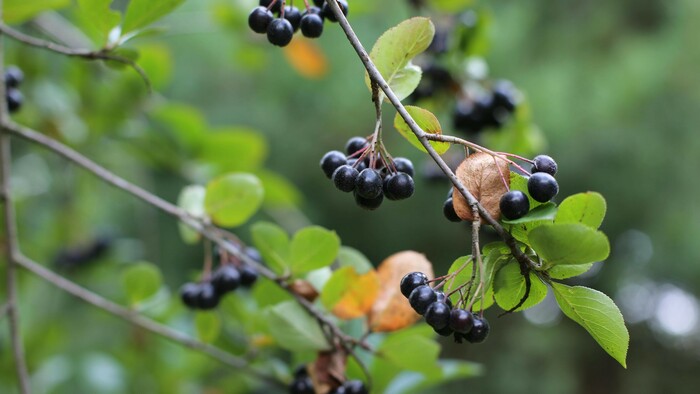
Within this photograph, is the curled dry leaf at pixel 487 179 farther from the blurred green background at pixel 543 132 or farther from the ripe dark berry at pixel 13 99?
the blurred green background at pixel 543 132

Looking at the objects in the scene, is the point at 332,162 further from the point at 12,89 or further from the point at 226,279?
the point at 12,89

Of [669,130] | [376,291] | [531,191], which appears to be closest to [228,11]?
[376,291]

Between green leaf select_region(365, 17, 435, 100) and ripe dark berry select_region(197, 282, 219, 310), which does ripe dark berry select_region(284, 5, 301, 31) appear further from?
ripe dark berry select_region(197, 282, 219, 310)

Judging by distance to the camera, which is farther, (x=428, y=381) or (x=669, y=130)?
(x=669, y=130)

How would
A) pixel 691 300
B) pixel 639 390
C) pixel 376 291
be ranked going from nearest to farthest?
pixel 376 291
pixel 691 300
pixel 639 390

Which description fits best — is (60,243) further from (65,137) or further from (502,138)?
(502,138)

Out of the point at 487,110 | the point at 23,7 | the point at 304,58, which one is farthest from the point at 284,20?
the point at 304,58

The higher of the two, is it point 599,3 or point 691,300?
point 599,3

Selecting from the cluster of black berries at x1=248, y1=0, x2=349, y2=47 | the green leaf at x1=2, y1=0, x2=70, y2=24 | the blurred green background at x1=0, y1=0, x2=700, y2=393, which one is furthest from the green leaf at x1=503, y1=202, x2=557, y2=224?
the blurred green background at x1=0, y1=0, x2=700, y2=393
